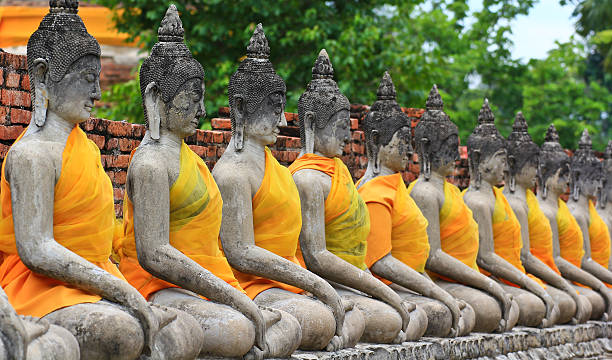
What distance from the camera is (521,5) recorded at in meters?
22.5

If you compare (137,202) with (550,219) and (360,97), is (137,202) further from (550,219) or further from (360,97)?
(360,97)

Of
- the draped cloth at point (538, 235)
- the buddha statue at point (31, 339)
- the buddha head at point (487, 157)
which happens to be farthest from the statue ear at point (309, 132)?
→ the draped cloth at point (538, 235)

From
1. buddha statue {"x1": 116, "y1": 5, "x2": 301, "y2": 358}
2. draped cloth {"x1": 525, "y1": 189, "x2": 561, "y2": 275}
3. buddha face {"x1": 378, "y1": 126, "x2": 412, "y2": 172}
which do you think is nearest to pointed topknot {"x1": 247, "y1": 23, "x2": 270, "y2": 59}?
buddha statue {"x1": 116, "y1": 5, "x2": 301, "y2": 358}

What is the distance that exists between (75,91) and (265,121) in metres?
1.66

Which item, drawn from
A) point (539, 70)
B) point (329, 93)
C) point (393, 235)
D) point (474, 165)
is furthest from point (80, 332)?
point (539, 70)

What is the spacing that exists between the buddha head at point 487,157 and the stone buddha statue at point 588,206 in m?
2.48

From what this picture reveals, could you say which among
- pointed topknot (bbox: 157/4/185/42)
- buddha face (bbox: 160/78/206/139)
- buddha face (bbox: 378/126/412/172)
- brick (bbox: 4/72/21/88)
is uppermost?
pointed topknot (bbox: 157/4/185/42)

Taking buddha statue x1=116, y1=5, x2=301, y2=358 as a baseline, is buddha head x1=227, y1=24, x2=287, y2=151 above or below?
above

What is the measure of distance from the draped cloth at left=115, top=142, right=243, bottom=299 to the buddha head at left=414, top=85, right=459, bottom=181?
343 cm

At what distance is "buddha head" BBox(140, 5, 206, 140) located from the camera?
6336 mm

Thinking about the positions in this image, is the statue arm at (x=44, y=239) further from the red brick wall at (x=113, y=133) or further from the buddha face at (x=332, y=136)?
the buddha face at (x=332, y=136)

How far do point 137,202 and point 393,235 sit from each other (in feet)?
9.91

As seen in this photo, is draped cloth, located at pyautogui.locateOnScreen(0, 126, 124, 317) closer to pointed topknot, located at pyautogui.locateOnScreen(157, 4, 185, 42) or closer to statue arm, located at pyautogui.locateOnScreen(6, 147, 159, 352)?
statue arm, located at pyautogui.locateOnScreen(6, 147, 159, 352)

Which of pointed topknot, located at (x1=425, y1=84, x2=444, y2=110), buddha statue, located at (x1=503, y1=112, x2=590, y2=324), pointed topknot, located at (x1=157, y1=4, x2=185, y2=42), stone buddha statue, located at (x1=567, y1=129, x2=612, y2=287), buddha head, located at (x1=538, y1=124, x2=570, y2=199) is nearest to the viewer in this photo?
pointed topknot, located at (x1=157, y1=4, x2=185, y2=42)
